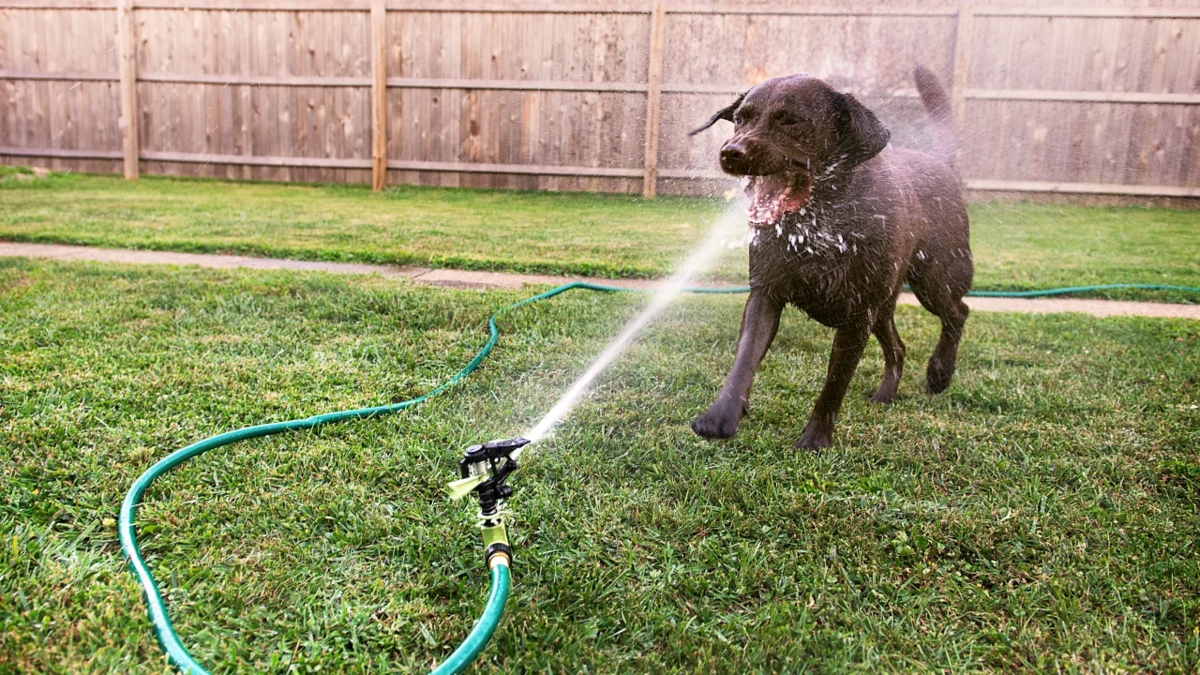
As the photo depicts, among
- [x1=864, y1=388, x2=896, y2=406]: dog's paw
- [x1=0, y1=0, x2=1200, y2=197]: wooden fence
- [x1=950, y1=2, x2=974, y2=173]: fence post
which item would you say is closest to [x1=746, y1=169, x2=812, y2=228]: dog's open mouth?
[x1=864, y1=388, x2=896, y2=406]: dog's paw

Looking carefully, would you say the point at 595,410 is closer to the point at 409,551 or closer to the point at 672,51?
the point at 409,551

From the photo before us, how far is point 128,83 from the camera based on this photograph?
35.4ft

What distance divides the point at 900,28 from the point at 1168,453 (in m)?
7.59

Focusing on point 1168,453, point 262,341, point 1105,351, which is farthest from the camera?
point 1105,351

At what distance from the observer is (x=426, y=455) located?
8.02ft

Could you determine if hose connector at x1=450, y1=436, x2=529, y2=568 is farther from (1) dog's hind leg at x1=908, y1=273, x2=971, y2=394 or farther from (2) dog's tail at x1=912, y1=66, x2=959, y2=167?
(2) dog's tail at x1=912, y1=66, x2=959, y2=167

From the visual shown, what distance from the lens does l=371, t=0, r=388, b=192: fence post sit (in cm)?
1002

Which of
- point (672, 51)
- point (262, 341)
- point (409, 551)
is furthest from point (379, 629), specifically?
point (672, 51)

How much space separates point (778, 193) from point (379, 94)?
8650mm

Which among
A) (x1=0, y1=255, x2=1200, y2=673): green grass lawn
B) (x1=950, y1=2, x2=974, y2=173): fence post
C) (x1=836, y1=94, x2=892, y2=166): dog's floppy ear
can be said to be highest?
(x1=950, y1=2, x2=974, y2=173): fence post

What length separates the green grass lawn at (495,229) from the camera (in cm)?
575

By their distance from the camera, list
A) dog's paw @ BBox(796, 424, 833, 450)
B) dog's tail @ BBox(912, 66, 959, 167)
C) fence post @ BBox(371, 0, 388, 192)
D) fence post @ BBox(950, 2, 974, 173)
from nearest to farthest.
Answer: dog's paw @ BBox(796, 424, 833, 450) < dog's tail @ BBox(912, 66, 959, 167) < fence post @ BBox(950, 2, 974, 173) < fence post @ BBox(371, 0, 388, 192)

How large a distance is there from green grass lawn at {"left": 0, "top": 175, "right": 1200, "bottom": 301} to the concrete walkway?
162 mm

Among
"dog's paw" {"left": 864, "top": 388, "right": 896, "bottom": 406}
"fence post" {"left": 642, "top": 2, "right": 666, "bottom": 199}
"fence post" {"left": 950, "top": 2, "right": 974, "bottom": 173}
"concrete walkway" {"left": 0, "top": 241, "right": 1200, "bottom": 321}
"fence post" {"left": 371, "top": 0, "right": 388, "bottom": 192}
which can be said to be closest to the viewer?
"dog's paw" {"left": 864, "top": 388, "right": 896, "bottom": 406}
